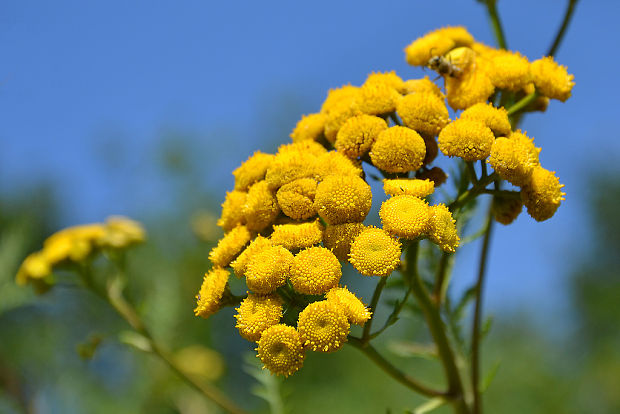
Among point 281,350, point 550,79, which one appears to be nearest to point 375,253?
point 281,350

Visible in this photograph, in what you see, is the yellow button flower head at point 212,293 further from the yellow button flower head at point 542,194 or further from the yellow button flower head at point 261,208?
the yellow button flower head at point 542,194

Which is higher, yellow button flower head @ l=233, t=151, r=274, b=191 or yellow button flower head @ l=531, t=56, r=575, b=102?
yellow button flower head @ l=531, t=56, r=575, b=102

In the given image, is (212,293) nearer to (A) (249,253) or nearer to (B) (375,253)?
(A) (249,253)

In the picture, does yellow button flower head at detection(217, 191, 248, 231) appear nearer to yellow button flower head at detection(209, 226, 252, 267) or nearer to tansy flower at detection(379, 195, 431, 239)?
yellow button flower head at detection(209, 226, 252, 267)

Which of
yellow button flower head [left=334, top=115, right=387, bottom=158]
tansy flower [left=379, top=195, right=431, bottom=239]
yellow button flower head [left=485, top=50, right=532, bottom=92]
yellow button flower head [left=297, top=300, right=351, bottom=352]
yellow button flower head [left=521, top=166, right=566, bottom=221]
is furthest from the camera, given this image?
yellow button flower head [left=485, top=50, right=532, bottom=92]

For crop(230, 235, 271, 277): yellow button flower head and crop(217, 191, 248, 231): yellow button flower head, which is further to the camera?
crop(217, 191, 248, 231): yellow button flower head

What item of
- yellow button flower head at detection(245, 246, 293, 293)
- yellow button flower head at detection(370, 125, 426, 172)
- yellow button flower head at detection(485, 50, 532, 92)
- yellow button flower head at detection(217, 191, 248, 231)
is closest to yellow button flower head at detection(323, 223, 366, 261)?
yellow button flower head at detection(245, 246, 293, 293)
